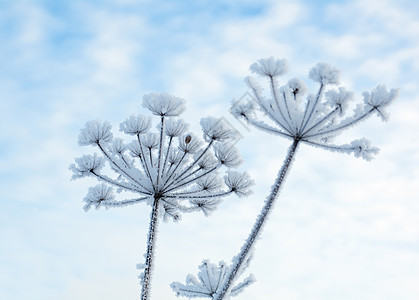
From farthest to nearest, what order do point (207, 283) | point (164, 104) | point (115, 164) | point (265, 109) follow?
point (207, 283) → point (115, 164) → point (164, 104) → point (265, 109)

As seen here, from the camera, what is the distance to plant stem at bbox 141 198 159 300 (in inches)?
355

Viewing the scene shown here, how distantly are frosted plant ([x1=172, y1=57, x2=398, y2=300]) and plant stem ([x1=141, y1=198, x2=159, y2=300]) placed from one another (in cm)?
137

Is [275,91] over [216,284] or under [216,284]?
over

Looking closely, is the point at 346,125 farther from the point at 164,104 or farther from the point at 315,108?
the point at 164,104

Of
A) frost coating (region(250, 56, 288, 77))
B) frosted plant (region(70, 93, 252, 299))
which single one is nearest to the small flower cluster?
frosted plant (region(70, 93, 252, 299))

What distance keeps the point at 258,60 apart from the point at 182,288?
5.51 m

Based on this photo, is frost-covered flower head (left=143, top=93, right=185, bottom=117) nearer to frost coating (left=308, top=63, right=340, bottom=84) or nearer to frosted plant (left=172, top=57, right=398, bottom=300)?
frosted plant (left=172, top=57, right=398, bottom=300)

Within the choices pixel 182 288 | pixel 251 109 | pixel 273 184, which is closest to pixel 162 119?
pixel 251 109

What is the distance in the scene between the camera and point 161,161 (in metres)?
9.52

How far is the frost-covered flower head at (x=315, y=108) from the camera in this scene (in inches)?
322

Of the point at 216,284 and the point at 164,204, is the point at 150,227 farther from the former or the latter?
the point at 216,284

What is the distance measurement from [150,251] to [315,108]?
389cm

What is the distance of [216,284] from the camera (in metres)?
11.5

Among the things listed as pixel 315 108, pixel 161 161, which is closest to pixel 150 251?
pixel 161 161
